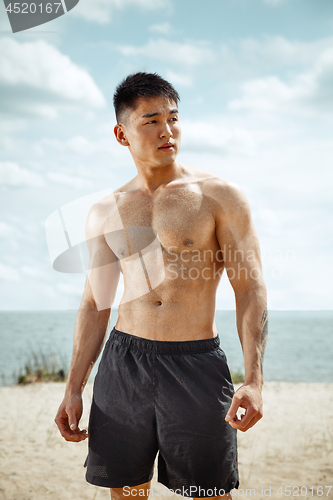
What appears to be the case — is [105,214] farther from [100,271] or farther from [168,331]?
[168,331]

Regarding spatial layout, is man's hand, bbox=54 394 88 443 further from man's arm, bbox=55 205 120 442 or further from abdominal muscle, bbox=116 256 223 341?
abdominal muscle, bbox=116 256 223 341

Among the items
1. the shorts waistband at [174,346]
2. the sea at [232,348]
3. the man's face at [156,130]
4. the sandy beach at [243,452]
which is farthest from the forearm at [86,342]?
the sea at [232,348]

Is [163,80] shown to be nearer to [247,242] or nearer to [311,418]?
[247,242]

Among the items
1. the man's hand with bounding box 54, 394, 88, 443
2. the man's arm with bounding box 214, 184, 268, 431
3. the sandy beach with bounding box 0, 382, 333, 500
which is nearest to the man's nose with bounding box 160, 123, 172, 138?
the man's arm with bounding box 214, 184, 268, 431

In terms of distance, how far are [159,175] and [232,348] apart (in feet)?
54.9

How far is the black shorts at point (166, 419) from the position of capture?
1.57m

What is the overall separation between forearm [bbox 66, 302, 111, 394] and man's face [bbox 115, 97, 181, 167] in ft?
2.21

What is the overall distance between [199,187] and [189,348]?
61 centimetres

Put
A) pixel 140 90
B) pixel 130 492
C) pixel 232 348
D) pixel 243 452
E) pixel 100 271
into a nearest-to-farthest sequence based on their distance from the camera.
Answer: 1. pixel 130 492
2. pixel 140 90
3. pixel 100 271
4. pixel 243 452
5. pixel 232 348

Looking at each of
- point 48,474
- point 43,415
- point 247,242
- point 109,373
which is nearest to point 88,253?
point 109,373

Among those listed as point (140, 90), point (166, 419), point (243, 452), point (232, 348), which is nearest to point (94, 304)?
point (166, 419)

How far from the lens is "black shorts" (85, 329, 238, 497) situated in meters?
1.57

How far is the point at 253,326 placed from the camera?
5.13ft

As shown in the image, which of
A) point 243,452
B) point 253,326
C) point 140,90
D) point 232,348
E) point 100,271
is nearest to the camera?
point 253,326
